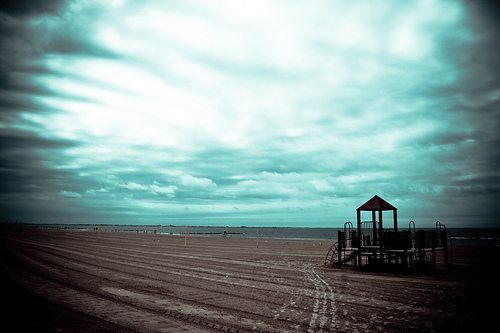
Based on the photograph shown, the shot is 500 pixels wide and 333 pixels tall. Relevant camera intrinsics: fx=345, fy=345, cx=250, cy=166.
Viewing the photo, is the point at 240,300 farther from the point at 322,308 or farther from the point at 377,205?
the point at 377,205

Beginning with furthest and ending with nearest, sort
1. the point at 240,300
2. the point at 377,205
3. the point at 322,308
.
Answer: the point at 377,205 < the point at 240,300 < the point at 322,308

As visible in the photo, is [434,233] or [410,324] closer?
[410,324]

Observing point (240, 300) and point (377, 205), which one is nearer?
point (240, 300)

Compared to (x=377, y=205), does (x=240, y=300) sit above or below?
below

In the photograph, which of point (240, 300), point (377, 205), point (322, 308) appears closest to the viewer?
point (322, 308)

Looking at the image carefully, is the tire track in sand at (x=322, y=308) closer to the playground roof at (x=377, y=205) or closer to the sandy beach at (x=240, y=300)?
the sandy beach at (x=240, y=300)

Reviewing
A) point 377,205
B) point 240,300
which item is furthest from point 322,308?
point 377,205

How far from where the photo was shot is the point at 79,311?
9.24m

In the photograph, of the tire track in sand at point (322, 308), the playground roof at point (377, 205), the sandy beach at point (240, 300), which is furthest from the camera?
the playground roof at point (377, 205)

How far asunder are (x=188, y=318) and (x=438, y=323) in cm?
Answer: 615

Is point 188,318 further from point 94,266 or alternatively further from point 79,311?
point 94,266

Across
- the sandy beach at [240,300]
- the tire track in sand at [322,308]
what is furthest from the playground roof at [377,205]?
the tire track in sand at [322,308]

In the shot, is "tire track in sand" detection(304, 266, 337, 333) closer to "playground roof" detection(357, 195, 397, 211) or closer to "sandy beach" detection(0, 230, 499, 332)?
"sandy beach" detection(0, 230, 499, 332)

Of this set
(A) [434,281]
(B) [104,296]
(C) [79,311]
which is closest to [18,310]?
(C) [79,311]
